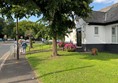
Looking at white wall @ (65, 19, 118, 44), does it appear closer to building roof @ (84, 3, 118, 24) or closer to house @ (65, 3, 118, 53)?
house @ (65, 3, 118, 53)

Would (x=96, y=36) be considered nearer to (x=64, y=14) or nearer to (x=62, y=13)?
(x=64, y=14)

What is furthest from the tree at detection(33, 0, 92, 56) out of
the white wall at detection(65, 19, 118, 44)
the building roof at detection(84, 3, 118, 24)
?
the white wall at detection(65, 19, 118, 44)

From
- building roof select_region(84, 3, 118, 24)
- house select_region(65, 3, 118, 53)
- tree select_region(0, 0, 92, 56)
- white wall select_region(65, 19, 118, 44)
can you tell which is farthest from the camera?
white wall select_region(65, 19, 118, 44)

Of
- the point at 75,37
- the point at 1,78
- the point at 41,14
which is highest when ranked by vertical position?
the point at 41,14

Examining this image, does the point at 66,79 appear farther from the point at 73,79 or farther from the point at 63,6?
the point at 63,6

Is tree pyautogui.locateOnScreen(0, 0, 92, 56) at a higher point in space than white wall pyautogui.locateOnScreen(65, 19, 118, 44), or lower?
higher

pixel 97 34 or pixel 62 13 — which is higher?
pixel 62 13

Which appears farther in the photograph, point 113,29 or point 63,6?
point 113,29

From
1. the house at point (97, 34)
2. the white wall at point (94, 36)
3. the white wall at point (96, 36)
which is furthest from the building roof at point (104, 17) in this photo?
the white wall at point (94, 36)

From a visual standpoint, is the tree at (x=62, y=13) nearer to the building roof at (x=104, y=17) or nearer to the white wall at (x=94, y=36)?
the building roof at (x=104, y=17)

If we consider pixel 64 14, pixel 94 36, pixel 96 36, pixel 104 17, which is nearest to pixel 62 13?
pixel 64 14

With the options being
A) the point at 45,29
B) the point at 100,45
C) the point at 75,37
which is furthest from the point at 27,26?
the point at 45,29

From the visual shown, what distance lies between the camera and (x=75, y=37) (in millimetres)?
32812

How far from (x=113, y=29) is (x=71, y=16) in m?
A: 8.63
